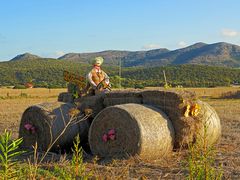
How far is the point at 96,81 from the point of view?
9.88m

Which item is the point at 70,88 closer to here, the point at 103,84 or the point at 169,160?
the point at 103,84

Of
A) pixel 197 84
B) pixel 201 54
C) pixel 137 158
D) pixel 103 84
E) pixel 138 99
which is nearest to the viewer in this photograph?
pixel 137 158

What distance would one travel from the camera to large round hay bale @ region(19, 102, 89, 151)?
861 centimetres

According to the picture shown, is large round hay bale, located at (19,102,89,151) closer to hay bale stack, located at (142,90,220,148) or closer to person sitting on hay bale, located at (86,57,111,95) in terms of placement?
person sitting on hay bale, located at (86,57,111,95)

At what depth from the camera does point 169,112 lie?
814cm

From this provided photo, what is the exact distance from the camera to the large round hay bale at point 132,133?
734 cm

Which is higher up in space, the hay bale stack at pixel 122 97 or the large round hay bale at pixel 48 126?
the hay bale stack at pixel 122 97

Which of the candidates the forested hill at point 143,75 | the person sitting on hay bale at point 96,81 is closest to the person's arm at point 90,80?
the person sitting on hay bale at point 96,81

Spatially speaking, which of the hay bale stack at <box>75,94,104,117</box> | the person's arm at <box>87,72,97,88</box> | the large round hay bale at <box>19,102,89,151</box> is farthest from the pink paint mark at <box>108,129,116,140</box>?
the person's arm at <box>87,72,97,88</box>

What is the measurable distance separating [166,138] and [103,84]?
2.49m

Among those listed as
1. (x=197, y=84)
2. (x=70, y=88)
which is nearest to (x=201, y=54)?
(x=197, y=84)

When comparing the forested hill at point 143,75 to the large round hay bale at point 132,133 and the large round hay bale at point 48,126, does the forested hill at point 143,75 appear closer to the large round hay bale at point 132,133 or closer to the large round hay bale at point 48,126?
the large round hay bale at point 48,126

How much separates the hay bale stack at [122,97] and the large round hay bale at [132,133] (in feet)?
2.19

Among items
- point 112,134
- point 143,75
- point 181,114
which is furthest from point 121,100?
point 143,75
